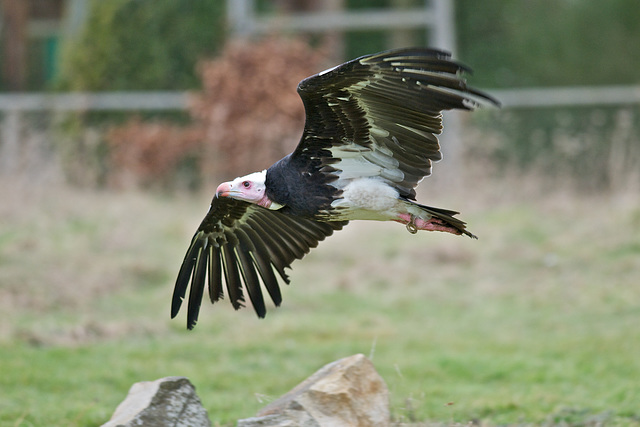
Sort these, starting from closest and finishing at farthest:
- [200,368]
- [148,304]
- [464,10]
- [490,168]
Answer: [200,368] → [148,304] → [490,168] → [464,10]

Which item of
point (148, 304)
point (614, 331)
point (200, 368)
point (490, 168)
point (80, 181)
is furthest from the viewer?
point (80, 181)

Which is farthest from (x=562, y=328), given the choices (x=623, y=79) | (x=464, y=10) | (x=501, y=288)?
(x=464, y=10)

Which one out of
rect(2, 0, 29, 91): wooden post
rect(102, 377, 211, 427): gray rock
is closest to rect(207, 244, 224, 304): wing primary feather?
rect(102, 377, 211, 427): gray rock

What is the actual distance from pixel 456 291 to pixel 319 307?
1364 millimetres

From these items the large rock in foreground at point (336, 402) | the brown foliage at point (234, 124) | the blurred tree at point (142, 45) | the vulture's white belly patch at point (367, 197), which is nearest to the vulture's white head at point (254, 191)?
the vulture's white belly patch at point (367, 197)

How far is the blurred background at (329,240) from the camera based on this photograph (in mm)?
6434

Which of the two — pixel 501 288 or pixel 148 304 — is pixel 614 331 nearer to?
pixel 501 288

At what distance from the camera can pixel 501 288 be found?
8.83 meters

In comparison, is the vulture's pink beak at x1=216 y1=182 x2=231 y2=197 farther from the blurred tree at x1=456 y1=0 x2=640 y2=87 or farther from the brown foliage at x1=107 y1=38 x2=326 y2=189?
the blurred tree at x1=456 y1=0 x2=640 y2=87

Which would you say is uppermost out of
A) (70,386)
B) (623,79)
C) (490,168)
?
(623,79)

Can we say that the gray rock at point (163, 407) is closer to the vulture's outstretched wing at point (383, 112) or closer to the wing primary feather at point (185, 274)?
the wing primary feather at point (185, 274)

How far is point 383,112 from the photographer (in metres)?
4.62

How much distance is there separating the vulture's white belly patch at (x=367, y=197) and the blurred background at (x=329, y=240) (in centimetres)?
99

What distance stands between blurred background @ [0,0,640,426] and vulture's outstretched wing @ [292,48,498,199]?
122cm
